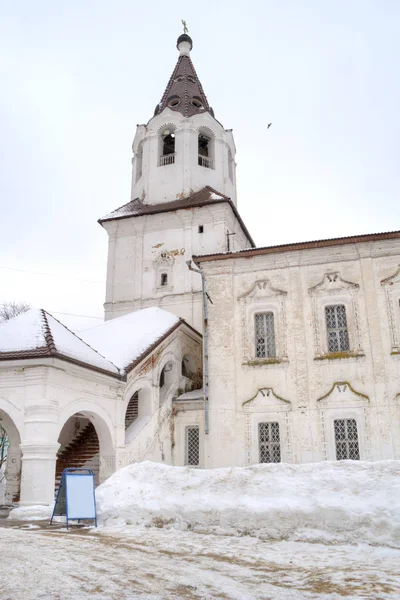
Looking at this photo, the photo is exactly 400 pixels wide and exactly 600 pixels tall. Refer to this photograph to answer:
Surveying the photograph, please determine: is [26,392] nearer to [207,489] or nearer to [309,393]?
[207,489]

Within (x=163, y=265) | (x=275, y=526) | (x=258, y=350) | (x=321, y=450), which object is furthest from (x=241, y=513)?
(x=163, y=265)

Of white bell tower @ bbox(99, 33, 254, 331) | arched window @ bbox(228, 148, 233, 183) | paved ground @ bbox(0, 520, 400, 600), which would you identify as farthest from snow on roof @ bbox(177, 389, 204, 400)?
arched window @ bbox(228, 148, 233, 183)

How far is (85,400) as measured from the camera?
14.5 metres

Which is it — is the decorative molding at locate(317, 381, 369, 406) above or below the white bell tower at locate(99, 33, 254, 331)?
below

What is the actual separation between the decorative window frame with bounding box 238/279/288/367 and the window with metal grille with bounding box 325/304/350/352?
58.7 inches

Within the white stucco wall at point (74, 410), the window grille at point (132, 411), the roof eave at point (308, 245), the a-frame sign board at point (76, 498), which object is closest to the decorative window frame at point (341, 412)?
the roof eave at point (308, 245)

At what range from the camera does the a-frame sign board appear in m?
9.61

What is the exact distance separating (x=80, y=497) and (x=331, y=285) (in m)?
11.6

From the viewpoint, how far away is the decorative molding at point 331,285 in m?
18.1

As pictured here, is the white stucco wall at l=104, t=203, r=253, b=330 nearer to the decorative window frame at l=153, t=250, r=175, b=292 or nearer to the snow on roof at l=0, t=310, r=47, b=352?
the decorative window frame at l=153, t=250, r=175, b=292

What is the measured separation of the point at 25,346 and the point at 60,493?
15.1ft

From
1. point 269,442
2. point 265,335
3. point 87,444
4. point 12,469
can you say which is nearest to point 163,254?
point 265,335

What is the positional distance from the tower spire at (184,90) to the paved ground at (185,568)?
24.8 meters

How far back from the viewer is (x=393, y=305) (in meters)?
17.4
